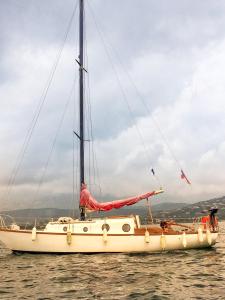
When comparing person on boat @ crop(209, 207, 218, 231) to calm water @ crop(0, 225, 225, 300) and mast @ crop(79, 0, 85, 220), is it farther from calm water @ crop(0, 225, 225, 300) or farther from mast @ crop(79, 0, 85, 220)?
mast @ crop(79, 0, 85, 220)

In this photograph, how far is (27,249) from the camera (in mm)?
28188

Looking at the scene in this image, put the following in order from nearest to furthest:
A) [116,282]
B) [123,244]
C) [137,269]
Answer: [116,282] < [137,269] < [123,244]

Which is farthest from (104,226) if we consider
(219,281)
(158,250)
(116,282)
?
(219,281)

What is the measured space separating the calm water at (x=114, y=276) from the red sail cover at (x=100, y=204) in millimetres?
4151

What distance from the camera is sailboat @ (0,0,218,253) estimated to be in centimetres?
2734

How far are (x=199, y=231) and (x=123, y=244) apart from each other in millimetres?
6814

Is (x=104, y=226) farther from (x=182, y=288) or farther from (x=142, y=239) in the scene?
(x=182, y=288)

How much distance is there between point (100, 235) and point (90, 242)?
3.25 ft

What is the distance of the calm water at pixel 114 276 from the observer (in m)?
16.0

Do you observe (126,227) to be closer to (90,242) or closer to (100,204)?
(100,204)

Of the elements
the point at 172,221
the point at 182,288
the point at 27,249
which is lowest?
the point at 182,288

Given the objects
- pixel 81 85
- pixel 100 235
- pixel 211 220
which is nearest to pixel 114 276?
pixel 100 235

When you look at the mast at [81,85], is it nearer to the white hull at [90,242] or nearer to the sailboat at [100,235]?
the sailboat at [100,235]

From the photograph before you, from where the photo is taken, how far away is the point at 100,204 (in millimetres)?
29297
